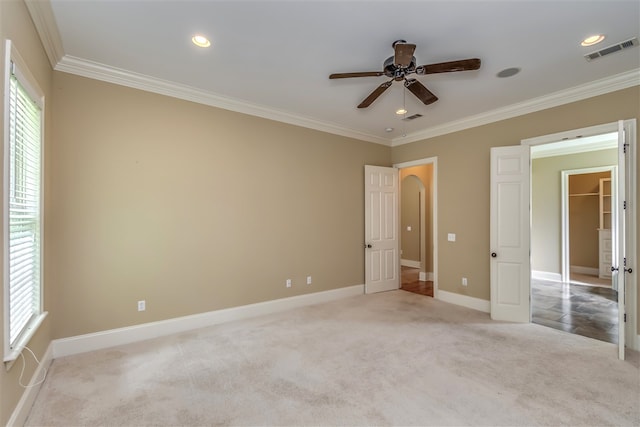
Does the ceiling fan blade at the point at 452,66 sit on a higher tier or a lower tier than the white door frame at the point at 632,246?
higher

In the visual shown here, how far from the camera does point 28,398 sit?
2.08 metres

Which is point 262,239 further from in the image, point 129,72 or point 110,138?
point 129,72

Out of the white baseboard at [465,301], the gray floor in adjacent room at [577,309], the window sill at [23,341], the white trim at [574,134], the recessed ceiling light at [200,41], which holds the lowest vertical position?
the gray floor in adjacent room at [577,309]

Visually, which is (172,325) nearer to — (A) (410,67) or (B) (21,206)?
(B) (21,206)

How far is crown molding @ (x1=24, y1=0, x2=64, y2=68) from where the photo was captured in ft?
6.90

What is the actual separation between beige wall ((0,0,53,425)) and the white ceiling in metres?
0.18

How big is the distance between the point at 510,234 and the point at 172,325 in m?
4.63

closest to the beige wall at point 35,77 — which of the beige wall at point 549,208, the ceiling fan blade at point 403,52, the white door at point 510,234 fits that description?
the ceiling fan blade at point 403,52

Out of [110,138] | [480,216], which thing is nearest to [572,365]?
[480,216]

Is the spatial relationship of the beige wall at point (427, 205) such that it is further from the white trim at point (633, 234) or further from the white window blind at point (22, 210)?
the white window blind at point (22, 210)

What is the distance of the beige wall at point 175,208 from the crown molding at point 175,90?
0.08m

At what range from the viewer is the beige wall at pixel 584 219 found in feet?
21.6

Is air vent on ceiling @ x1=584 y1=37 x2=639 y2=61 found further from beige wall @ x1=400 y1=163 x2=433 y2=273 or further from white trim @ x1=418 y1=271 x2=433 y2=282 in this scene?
white trim @ x1=418 y1=271 x2=433 y2=282

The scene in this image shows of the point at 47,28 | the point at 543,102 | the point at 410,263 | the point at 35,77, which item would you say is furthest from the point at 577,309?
the point at 47,28
